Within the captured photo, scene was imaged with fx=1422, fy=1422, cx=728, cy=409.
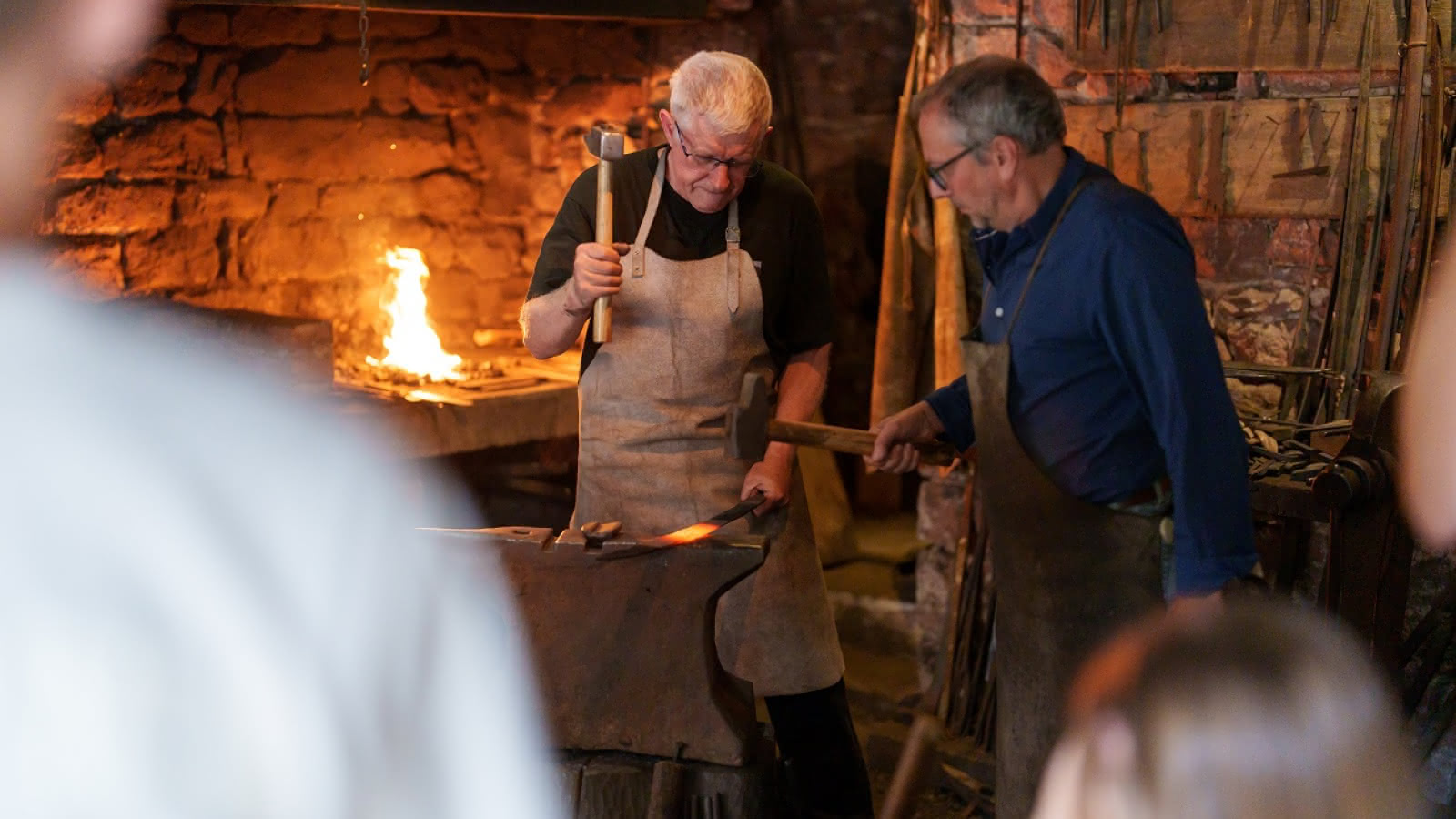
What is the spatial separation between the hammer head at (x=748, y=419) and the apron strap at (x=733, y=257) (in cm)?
66

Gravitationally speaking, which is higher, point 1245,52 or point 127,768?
point 1245,52

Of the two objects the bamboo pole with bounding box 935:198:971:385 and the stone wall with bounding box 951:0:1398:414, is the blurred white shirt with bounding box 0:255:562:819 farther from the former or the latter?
the stone wall with bounding box 951:0:1398:414

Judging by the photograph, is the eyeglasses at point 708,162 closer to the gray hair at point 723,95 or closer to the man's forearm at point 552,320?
the gray hair at point 723,95

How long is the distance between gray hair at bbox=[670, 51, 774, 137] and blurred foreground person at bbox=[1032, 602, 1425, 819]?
1671 mm

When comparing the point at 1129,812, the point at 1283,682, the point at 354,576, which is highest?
the point at 1283,682

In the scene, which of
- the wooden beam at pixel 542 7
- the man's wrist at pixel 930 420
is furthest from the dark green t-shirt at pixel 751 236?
the wooden beam at pixel 542 7

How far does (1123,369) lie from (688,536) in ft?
2.51

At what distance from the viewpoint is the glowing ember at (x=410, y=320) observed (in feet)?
16.7

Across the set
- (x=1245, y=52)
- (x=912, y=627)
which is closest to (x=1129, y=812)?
(x=1245, y=52)

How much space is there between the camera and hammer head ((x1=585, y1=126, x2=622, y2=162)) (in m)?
2.73

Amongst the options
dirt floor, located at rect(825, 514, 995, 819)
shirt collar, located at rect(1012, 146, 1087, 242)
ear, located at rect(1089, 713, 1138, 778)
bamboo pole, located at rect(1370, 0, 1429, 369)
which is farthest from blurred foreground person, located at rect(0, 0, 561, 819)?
bamboo pole, located at rect(1370, 0, 1429, 369)

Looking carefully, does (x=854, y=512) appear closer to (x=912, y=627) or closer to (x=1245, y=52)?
(x=912, y=627)

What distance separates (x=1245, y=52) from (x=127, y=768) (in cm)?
321

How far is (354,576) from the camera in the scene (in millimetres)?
2689
